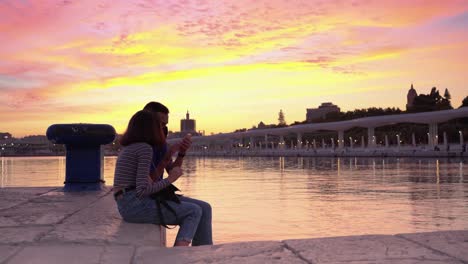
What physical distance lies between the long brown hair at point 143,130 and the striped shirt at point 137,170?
0.05 meters

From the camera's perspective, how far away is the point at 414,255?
3639 mm

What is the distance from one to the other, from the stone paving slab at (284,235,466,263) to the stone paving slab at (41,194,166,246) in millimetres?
1162

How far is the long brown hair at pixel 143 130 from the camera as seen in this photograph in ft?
15.9

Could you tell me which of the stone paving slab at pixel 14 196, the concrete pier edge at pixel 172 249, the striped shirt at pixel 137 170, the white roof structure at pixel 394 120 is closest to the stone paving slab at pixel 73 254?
the concrete pier edge at pixel 172 249

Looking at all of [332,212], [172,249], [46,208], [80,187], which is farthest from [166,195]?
[332,212]

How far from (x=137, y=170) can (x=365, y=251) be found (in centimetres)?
210

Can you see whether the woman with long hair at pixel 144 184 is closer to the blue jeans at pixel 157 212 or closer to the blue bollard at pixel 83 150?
the blue jeans at pixel 157 212

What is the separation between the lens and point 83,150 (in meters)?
8.59

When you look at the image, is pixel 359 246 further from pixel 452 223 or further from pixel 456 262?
pixel 452 223

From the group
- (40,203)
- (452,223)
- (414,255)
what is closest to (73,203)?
(40,203)

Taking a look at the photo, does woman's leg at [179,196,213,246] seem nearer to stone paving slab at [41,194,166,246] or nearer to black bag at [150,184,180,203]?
black bag at [150,184,180,203]

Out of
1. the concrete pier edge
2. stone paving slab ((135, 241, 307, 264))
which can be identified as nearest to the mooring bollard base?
the concrete pier edge

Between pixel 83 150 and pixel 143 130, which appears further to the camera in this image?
pixel 83 150

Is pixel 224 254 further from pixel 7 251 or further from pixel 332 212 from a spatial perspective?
pixel 332 212
